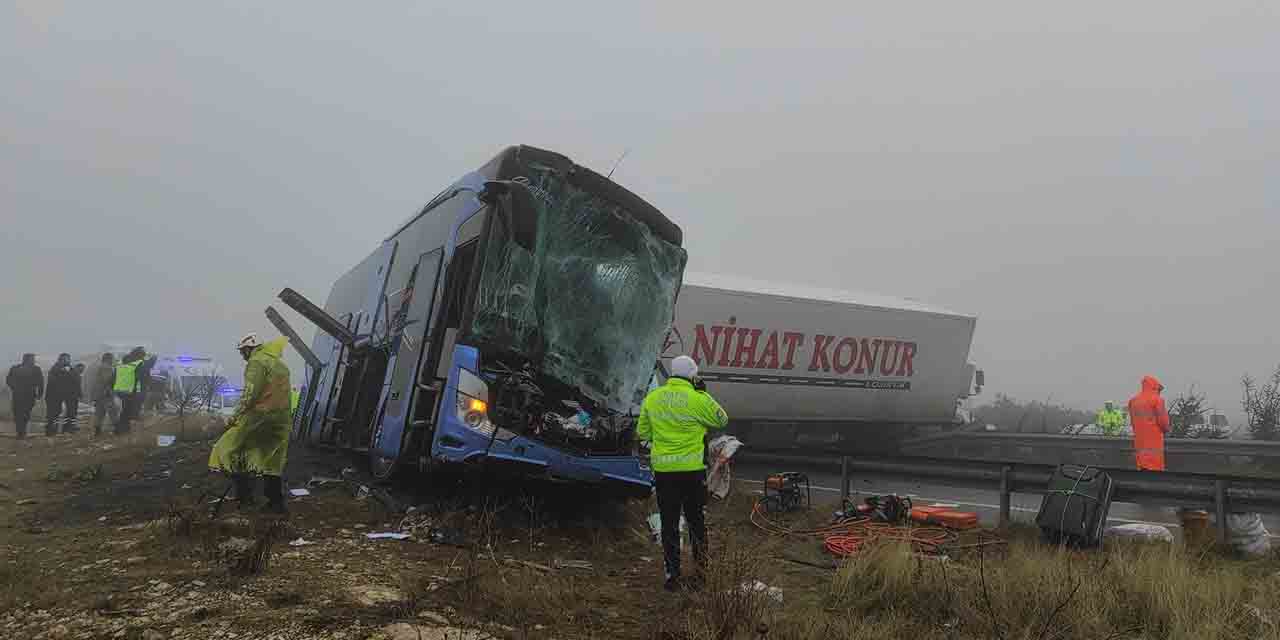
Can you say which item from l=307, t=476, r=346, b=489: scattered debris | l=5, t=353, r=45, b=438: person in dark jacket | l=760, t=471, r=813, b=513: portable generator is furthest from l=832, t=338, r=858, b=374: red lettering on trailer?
l=5, t=353, r=45, b=438: person in dark jacket

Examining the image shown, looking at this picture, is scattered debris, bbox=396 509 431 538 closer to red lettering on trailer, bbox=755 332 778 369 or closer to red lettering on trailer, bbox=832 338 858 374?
red lettering on trailer, bbox=755 332 778 369

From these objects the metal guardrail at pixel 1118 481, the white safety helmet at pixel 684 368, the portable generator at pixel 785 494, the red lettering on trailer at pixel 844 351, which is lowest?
the portable generator at pixel 785 494

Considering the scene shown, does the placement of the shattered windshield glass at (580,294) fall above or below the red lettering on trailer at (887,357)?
below

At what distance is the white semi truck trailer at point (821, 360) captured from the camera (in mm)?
13195

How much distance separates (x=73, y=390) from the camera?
50.1 ft

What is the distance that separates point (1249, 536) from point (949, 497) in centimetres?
454

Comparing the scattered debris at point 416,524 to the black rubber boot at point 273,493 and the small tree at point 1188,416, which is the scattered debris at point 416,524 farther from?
the small tree at point 1188,416

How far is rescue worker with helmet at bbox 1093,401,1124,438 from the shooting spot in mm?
16266

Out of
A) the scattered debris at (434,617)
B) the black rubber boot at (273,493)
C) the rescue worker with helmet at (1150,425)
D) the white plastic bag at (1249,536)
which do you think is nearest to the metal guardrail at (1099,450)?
the rescue worker with helmet at (1150,425)

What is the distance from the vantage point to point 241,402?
253 inches

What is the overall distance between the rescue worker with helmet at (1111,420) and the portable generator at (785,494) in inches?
427

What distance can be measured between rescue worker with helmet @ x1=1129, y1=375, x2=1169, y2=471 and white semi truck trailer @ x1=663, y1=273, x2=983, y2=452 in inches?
224

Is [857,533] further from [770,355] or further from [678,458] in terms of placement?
[770,355]

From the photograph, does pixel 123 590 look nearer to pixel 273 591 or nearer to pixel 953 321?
pixel 273 591
